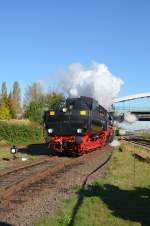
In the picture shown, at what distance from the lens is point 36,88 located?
9962 centimetres

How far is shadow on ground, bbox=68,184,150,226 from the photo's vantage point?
1055cm

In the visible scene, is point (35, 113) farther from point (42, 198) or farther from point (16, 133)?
point (42, 198)

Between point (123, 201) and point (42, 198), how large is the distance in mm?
2360

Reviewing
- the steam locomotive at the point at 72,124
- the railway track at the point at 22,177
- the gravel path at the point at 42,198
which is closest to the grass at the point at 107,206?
the gravel path at the point at 42,198

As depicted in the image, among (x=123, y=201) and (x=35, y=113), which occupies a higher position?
(x=35, y=113)

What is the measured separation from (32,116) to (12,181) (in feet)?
A: 150

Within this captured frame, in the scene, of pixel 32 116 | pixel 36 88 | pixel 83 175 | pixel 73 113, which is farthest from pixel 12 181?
pixel 36 88

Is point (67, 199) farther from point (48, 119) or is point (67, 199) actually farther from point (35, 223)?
point (48, 119)

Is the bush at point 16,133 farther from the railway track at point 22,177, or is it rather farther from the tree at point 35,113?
the railway track at point 22,177

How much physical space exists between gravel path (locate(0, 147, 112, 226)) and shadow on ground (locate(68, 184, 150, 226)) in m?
0.70

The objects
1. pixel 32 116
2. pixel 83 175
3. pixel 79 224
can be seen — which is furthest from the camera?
pixel 32 116

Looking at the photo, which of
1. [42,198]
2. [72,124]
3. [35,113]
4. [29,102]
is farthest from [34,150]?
[29,102]

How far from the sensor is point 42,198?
12844 mm

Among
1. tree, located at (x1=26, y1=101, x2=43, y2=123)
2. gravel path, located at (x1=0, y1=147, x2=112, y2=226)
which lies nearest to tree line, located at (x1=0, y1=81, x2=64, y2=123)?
tree, located at (x1=26, y1=101, x2=43, y2=123)
